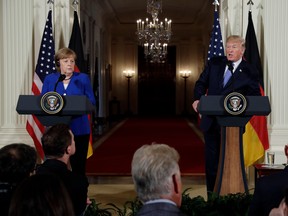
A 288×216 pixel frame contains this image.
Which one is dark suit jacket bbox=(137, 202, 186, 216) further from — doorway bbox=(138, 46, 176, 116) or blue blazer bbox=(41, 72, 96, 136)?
doorway bbox=(138, 46, 176, 116)

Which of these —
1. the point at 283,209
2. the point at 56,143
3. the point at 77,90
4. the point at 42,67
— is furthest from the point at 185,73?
the point at 283,209

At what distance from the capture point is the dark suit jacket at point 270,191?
326 cm

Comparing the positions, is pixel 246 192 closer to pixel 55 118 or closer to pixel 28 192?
pixel 55 118

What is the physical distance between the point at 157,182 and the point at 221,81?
340cm

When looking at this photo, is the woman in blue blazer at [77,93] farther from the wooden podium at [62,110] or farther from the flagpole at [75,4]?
the flagpole at [75,4]

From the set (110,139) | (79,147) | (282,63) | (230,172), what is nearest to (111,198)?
(79,147)

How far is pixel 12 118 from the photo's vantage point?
8.24 metres

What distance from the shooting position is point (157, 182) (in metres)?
2.43

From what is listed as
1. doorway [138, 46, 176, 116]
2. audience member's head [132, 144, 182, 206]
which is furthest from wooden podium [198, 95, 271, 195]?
doorway [138, 46, 176, 116]

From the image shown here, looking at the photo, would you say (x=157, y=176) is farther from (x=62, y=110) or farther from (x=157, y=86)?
(x=157, y=86)

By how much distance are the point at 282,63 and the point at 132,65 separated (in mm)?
20621

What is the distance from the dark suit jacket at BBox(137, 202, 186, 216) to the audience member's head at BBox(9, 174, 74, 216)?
37 cm

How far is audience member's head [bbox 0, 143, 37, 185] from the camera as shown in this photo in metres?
2.94

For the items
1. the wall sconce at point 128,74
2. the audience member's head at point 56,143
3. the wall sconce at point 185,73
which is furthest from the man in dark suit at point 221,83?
the wall sconce at point 128,74
